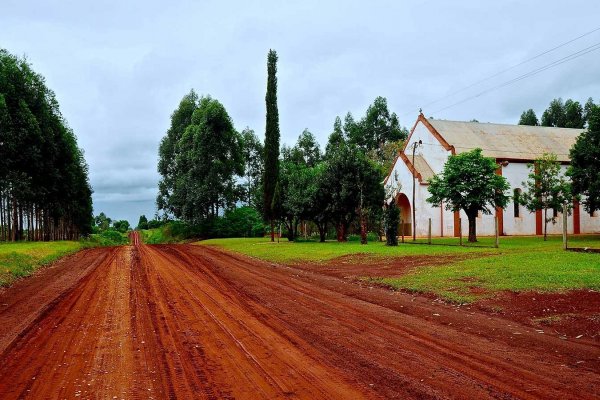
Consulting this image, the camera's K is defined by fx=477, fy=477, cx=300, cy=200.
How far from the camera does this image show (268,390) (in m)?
4.88

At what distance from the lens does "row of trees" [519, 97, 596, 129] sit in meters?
85.4

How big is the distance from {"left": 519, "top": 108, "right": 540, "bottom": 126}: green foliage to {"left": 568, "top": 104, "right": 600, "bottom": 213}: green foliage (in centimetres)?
6507

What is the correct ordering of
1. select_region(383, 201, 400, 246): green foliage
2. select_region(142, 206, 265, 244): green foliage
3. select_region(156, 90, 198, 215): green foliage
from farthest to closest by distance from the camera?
select_region(156, 90, 198, 215): green foliage, select_region(142, 206, 265, 244): green foliage, select_region(383, 201, 400, 246): green foliage

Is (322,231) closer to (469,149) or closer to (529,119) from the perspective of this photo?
(469,149)

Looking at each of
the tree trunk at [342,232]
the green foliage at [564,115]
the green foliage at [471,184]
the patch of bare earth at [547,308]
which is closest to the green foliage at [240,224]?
the tree trunk at [342,232]

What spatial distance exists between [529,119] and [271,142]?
7154 centimetres

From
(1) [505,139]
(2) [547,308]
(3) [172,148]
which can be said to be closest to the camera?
(2) [547,308]

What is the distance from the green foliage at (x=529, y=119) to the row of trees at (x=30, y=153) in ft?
277

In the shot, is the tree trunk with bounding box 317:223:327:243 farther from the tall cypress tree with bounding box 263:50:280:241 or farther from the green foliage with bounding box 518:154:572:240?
the green foliage with bounding box 518:154:572:240

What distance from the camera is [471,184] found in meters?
31.9

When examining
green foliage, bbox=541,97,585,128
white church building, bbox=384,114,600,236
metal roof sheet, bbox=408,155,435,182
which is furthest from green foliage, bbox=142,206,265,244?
green foliage, bbox=541,97,585,128

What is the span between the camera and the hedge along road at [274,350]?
495cm

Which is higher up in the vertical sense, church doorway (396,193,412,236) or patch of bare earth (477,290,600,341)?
church doorway (396,193,412,236)

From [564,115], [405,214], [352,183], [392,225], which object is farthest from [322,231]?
[564,115]
